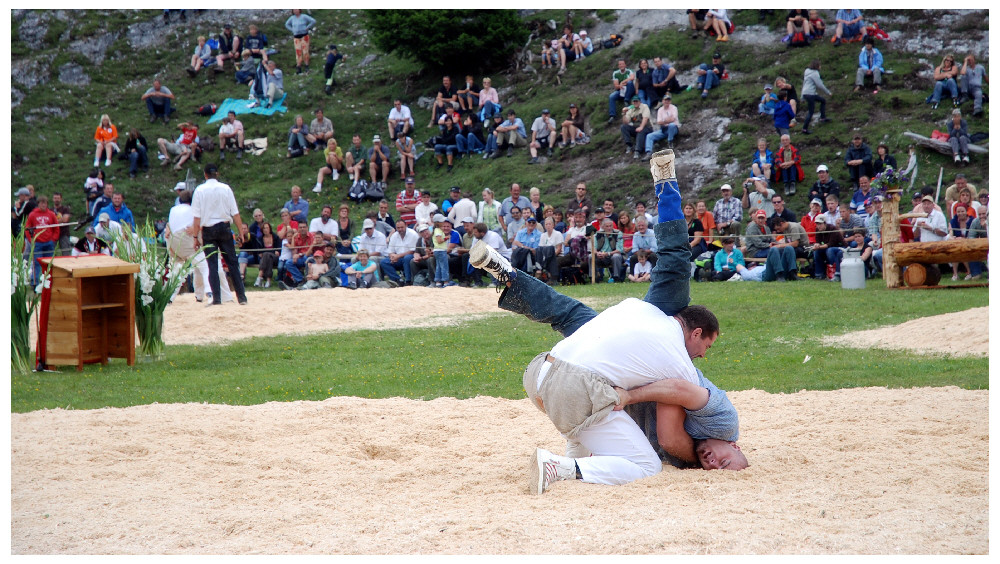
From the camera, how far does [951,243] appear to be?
1273 centimetres

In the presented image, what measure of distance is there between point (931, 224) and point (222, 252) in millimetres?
10615

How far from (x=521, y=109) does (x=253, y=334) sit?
1534cm

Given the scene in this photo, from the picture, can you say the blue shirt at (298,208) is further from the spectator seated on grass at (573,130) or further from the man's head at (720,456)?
the man's head at (720,456)

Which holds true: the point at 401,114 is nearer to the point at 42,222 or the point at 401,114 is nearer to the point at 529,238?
the point at 529,238

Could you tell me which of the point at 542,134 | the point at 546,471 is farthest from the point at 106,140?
the point at 546,471

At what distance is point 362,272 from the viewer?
54.4 feet

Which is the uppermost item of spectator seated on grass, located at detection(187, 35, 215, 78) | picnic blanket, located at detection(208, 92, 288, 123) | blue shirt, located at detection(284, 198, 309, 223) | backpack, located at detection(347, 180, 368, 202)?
spectator seated on grass, located at detection(187, 35, 215, 78)

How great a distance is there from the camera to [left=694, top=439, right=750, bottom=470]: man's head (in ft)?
14.9

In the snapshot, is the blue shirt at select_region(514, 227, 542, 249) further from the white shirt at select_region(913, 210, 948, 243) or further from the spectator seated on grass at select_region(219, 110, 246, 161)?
the spectator seated on grass at select_region(219, 110, 246, 161)

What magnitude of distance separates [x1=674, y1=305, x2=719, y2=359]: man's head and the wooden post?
9970 millimetres

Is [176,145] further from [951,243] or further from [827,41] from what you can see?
[951,243]

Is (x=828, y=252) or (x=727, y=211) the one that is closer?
(x=828, y=252)

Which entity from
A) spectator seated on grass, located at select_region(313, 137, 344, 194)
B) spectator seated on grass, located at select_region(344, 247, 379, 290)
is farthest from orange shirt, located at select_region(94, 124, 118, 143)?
spectator seated on grass, located at select_region(344, 247, 379, 290)

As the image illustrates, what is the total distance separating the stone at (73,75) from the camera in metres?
30.7
